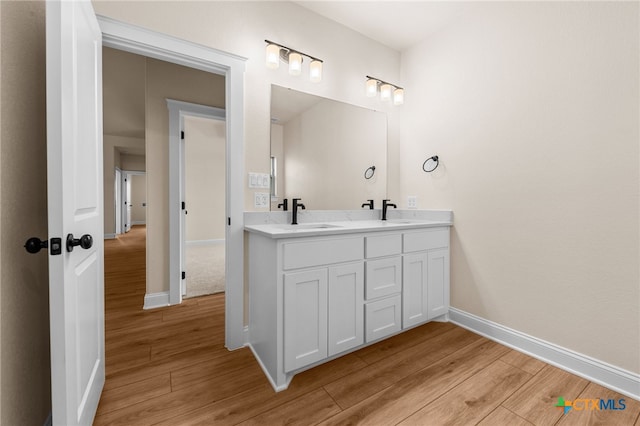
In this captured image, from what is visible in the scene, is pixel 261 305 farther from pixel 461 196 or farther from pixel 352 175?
pixel 461 196

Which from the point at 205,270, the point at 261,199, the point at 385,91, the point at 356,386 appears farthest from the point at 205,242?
the point at 356,386

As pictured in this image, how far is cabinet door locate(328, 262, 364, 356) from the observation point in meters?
1.60

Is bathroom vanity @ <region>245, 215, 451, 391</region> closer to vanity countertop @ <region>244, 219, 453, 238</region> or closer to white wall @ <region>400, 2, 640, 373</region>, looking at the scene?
vanity countertop @ <region>244, 219, 453, 238</region>

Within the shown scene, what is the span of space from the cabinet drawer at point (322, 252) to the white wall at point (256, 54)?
0.65 m

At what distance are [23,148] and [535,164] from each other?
8.52 ft

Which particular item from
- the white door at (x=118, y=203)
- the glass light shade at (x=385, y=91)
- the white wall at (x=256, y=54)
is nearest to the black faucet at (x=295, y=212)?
the white wall at (x=256, y=54)

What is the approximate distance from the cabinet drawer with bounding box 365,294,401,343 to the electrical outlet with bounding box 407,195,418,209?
1001 mm

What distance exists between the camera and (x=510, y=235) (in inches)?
76.0

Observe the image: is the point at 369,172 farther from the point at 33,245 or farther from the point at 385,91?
the point at 33,245

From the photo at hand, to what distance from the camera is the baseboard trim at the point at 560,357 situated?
1.46 meters

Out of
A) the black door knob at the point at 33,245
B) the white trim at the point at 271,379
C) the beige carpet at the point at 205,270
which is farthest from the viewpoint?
the beige carpet at the point at 205,270

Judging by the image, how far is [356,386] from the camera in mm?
1487

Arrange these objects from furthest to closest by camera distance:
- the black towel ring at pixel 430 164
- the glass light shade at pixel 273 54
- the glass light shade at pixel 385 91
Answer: the glass light shade at pixel 385 91 → the black towel ring at pixel 430 164 → the glass light shade at pixel 273 54

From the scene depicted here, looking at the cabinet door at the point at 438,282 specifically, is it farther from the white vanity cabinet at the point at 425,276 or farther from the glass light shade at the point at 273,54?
the glass light shade at the point at 273,54
